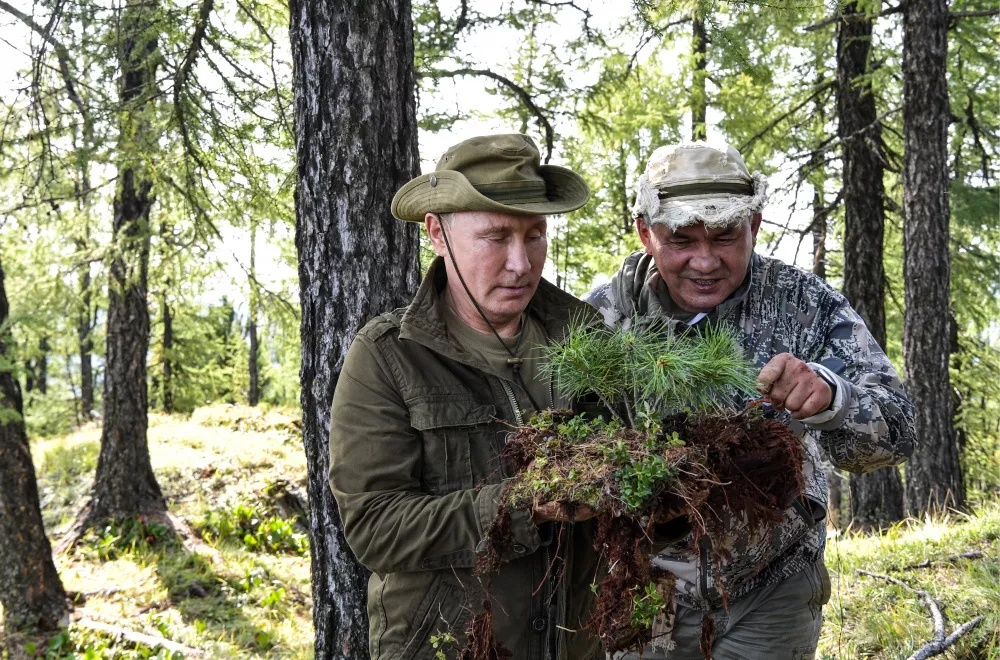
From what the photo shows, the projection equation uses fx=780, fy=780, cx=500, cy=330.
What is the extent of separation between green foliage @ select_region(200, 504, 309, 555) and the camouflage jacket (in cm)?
781

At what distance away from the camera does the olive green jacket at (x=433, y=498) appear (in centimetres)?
190

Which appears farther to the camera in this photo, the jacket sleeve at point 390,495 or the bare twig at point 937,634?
the bare twig at point 937,634

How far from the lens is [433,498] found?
76.3 inches

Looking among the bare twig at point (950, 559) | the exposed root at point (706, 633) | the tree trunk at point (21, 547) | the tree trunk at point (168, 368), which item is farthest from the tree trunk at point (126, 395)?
the exposed root at point (706, 633)

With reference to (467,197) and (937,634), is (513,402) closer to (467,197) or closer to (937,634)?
(467,197)

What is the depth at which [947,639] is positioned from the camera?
3572 mm

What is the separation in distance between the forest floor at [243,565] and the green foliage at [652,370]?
272 cm

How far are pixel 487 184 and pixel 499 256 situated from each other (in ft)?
0.65

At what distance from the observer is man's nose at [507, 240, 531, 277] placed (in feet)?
6.83

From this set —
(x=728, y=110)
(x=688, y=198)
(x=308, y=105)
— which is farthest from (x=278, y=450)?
(x=688, y=198)

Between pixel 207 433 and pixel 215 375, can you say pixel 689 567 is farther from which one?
pixel 215 375

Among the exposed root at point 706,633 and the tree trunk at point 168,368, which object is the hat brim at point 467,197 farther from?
the tree trunk at point 168,368

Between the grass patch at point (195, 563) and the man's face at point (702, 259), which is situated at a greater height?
the man's face at point (702, 259)

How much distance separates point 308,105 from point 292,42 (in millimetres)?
271
